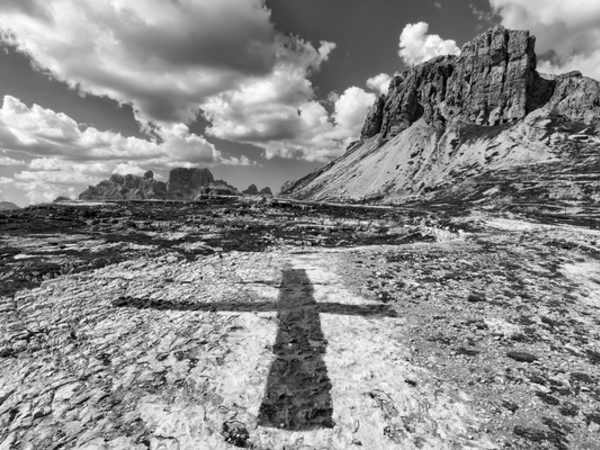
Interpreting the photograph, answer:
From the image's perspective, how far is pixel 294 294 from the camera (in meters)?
13.8

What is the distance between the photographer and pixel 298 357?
9.08 m

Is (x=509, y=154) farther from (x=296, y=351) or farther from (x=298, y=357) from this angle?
(x=298, y=357)

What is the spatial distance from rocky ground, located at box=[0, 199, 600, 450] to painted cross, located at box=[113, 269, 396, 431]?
0.16ft

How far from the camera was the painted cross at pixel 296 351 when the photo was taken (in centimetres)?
692

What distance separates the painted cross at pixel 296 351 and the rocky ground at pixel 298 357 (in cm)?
5

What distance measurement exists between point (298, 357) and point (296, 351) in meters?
0.29

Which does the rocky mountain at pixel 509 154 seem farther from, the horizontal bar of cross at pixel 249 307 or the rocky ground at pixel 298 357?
the horizontal bar of cross at pixel 249 307

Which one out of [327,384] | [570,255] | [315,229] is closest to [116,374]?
[327,384]

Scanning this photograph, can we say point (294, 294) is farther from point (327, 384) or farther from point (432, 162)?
point (432, 162)

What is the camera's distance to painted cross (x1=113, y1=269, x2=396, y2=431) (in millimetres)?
6922

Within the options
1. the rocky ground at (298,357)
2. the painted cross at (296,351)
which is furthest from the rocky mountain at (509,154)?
the painted cross at (296,351)

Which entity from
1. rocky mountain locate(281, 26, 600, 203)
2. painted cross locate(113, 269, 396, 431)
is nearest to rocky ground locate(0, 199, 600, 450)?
painted cross locate(113, 269, 396, 431)

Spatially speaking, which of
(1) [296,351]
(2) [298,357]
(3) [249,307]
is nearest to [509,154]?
(3) [249,307]

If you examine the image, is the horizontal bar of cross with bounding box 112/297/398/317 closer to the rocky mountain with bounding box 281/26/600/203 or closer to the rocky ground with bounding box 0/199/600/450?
the rocky ground with bounding box 0/199/600/450
